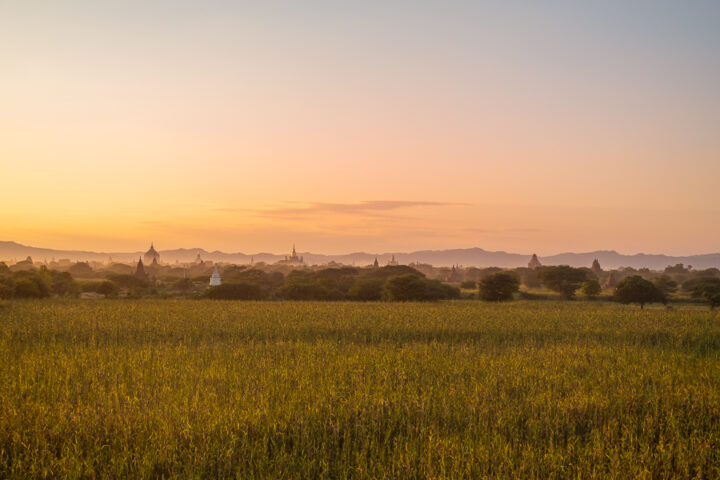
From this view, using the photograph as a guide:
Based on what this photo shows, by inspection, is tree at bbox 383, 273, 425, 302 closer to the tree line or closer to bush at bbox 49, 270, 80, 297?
the tree line

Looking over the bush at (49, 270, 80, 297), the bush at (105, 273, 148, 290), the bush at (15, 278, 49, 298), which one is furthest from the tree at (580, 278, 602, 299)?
Answer: the bush at (49, 270, 80, 297)

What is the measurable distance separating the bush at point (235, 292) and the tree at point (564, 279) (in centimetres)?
3721

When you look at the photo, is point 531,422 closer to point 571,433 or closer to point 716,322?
point 571,433

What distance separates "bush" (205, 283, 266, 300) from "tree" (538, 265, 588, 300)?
37.2 meters

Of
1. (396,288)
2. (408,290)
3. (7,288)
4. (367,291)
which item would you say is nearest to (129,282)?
(7,288)

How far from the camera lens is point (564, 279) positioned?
2351 inches

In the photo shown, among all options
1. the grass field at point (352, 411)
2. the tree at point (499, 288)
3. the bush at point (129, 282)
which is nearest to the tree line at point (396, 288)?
the tree at point (499, 288)

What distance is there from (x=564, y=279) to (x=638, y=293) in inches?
584

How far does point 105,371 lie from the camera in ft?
40.1

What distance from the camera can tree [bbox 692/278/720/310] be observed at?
41.0m

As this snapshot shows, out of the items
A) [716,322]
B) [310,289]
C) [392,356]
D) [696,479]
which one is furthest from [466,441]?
[310,289]

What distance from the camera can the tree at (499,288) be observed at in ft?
154

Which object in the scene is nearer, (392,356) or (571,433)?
(571,433)

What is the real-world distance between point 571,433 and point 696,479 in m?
Result: 1.97
